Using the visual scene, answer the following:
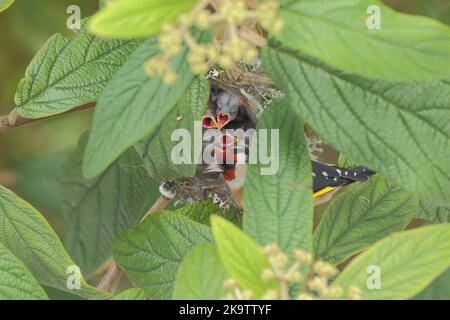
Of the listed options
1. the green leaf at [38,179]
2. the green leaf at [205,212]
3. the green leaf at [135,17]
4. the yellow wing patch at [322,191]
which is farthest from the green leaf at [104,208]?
the green leaf at [135,17]

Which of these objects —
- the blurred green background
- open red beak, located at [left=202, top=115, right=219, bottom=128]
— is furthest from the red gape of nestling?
the blurred green background

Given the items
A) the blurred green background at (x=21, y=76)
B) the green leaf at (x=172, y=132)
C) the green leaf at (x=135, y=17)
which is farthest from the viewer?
the blurred green background at (x=21, y=76)

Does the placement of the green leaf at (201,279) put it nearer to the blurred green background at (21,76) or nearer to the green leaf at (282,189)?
the green leaf at (282,189)

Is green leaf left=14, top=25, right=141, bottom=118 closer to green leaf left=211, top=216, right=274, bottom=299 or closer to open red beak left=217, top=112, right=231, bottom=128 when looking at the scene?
open red beak left=217, top=112, right=231, bottom=128

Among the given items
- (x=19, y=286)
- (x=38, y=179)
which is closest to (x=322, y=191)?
(x=19, y=286)

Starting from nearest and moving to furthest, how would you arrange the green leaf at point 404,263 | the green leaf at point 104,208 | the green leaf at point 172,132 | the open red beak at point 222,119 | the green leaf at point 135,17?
the green leaf at point 135,17 < the green leaf at point 404,263 < the green leaf at point 172,132 < the open red beak at point 222,119 < the green leaf at point 104,208

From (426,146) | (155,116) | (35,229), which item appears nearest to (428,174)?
(426,146)

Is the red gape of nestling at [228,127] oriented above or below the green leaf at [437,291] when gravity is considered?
above

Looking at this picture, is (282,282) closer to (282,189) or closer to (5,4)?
(282,189)
